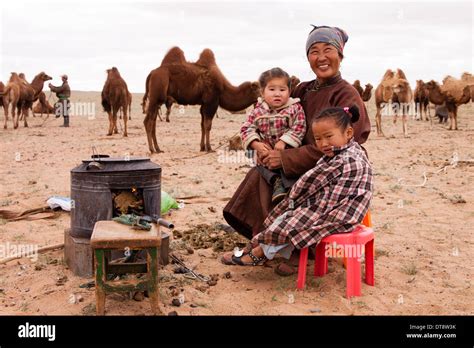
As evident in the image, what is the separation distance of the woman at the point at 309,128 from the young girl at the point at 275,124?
8cm

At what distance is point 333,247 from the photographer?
4.07 m

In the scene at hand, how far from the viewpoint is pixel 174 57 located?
1191 centimetres

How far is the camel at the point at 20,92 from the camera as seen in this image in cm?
2034

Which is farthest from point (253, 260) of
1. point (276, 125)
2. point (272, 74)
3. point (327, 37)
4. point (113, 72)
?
point (113, 72)

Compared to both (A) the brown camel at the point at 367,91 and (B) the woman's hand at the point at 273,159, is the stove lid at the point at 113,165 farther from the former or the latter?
(A) the brown camel at the point at 367,91

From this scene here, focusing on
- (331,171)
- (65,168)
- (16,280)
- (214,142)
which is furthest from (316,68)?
(214,142)

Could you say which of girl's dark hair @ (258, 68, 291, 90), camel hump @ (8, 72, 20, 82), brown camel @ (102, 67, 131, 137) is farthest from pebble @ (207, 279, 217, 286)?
camel hump @ (8, 72, 20, 82)

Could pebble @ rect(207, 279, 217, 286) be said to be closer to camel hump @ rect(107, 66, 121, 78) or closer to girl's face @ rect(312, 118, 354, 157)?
girl's face @ rect(312, 118, 354, 157)

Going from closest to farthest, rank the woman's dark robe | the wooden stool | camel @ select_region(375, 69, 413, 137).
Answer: the wooden stool < the woman's dark robe < camel @ select_region(375, 69, 413, 137)

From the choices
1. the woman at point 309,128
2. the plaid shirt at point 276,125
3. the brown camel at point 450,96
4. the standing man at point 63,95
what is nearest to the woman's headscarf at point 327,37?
the woman at point 309,128

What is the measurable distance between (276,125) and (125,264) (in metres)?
1.69

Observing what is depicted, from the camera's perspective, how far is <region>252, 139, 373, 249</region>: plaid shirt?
158 inches

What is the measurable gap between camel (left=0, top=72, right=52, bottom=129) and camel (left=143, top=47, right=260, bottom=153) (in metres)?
10.1

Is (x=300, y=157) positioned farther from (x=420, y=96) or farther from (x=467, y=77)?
(x=420, y=96)
